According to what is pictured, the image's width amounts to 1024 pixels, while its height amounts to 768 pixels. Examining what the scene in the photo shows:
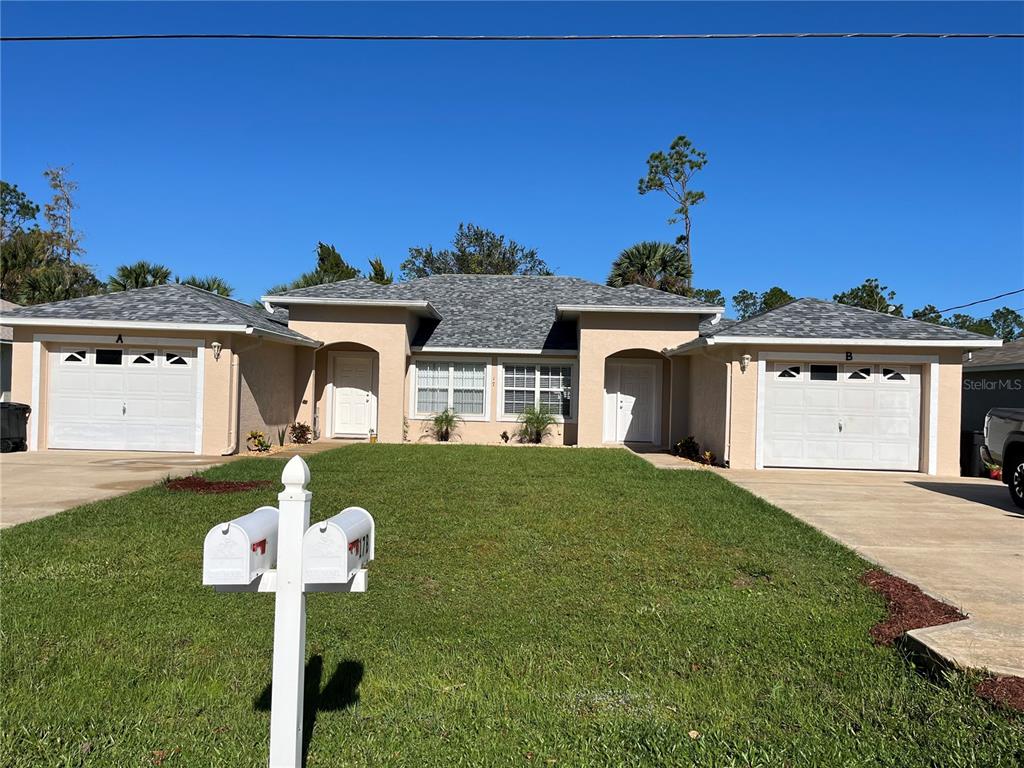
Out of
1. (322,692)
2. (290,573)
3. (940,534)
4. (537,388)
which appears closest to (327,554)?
(290,573)

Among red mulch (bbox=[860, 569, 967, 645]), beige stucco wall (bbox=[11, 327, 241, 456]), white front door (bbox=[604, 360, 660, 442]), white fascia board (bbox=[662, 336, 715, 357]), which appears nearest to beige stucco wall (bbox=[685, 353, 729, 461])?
white fascia board (bbox=[662, 336, 715, 357])

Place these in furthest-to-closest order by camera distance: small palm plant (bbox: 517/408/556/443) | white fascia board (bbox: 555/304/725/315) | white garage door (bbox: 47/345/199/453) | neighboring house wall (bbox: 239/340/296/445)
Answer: small palm plant (bbox: 517/408/556/443)
white fascia board (bbox: 555/304/725/315)
neighboring house wall (bbox: 239/340/296/445)
white garage door (bbox: 47/345/199/453)

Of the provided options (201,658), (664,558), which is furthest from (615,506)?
(201,658)

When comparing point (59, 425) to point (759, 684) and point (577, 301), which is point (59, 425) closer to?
point (577, 301)

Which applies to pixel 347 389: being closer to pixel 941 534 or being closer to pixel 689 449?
pixel 689 449

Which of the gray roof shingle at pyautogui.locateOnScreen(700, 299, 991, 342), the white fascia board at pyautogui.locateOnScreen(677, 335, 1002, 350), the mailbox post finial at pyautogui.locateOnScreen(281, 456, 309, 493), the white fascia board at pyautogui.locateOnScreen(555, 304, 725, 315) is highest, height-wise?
the white fascia board at pyautogui.locateOnScreen(555, 304, 725, 315)

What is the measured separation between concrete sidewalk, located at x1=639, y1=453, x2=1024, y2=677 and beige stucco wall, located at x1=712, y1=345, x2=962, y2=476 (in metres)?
0.51

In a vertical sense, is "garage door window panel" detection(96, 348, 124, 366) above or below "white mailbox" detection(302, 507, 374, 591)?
above

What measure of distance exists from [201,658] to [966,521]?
9.37 m

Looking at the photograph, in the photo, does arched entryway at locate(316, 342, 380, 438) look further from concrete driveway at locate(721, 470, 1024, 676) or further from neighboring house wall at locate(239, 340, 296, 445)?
concrete driveway at locate(721, 470, 1024, 676)

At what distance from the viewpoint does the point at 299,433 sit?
62.8 feet

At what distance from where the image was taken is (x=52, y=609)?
5.18m

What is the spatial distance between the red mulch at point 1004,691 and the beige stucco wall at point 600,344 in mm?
14707

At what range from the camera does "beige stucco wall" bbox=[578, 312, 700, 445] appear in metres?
18.8
